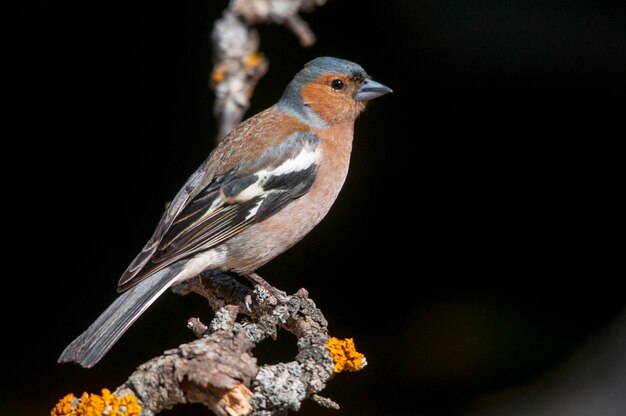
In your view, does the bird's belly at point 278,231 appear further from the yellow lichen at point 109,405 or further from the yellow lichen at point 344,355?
the yellow lichen at point 109,405

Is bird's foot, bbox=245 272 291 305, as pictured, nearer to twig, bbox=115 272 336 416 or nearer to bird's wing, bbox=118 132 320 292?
bird's wing, bbox=118 132 320 292

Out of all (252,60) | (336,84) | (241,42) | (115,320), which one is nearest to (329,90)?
(336,84)

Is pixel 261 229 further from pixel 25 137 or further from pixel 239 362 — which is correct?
pixel 25 137

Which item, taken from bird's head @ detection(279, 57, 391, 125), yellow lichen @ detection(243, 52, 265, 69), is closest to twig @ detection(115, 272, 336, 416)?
yellow lichen @ detection(243, 52, 265, 69)

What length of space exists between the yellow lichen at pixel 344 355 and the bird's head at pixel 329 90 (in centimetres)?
168

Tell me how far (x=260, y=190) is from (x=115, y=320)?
0.95 m

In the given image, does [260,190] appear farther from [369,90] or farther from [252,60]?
[369,90]

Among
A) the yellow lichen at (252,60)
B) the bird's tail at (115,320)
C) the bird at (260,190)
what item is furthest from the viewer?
the yellow lichen at (252,60)

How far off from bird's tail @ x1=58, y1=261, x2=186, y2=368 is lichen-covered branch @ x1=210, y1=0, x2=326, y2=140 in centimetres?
84

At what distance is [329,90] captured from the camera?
13.9ft

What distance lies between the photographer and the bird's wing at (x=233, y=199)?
3605 millimetres

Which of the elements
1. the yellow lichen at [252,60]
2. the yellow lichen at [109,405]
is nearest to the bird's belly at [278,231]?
the yellow lichen at [252,60]

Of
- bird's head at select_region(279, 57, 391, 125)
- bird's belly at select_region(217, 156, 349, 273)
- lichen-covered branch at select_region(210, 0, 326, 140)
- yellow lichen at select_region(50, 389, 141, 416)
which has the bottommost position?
yellow lichen at select_region(50, 389, 141, 416)

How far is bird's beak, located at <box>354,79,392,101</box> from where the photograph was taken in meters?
4.17
